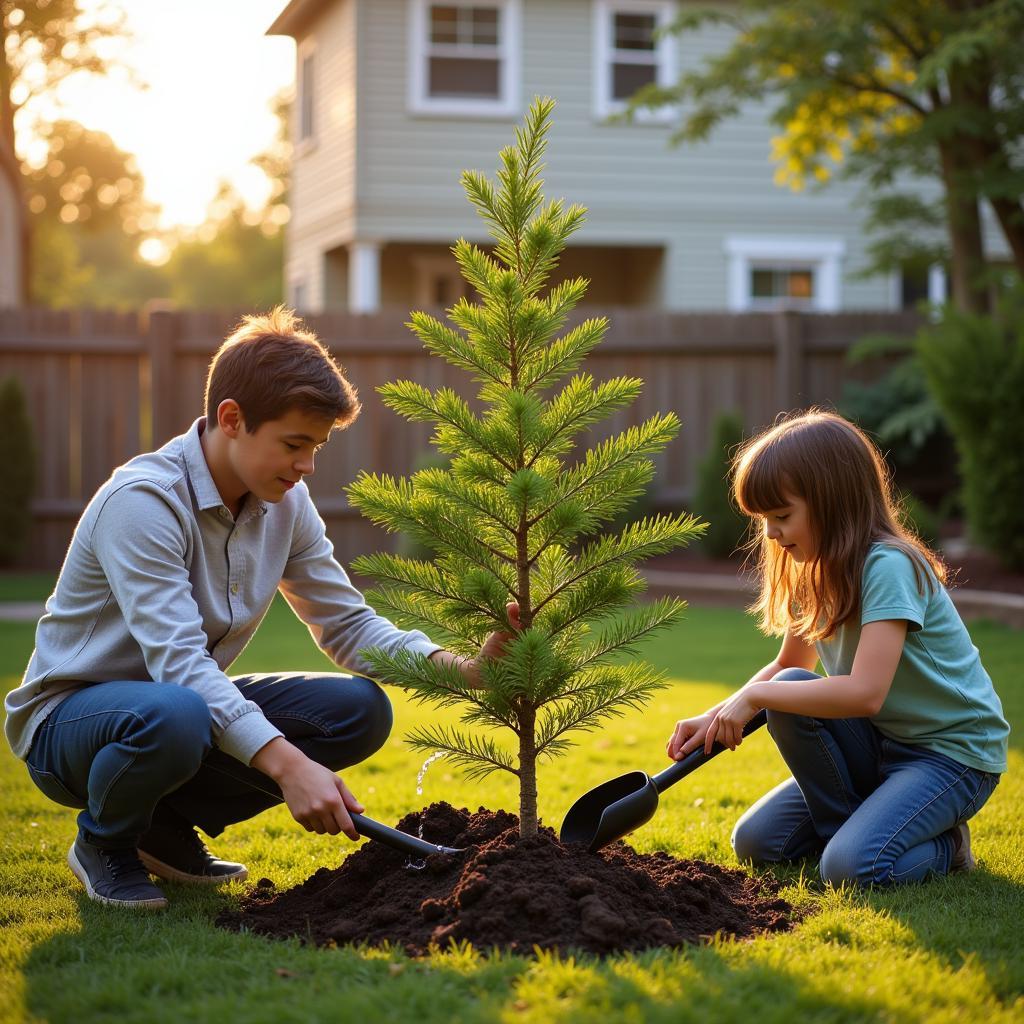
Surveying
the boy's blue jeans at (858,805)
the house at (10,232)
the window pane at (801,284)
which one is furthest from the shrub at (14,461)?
the window pane at (801,284)

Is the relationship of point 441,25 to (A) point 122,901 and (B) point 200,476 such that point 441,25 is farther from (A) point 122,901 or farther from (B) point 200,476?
(A) point 122,901

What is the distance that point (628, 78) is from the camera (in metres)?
17.0

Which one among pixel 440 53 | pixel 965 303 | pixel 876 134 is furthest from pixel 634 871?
pixel 440 53

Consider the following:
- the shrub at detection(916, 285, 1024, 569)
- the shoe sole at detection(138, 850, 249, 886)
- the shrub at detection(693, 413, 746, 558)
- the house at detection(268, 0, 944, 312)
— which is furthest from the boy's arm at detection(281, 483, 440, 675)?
the house at detection(268, 0, 944, 312)

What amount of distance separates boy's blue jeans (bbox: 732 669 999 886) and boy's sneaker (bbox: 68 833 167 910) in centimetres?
169

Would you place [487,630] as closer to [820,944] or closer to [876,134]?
[820,944]

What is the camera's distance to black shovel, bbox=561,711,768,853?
Answer: 10.9 feet

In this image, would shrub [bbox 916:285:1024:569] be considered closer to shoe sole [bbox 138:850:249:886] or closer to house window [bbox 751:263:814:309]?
shoe sole [bbox 138:850:249:886]

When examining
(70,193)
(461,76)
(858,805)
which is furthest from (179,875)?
(70,193)

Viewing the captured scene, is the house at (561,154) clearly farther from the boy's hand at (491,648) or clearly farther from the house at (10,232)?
the boy's hand at (491,648)

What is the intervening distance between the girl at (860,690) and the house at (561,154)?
13.0 metres

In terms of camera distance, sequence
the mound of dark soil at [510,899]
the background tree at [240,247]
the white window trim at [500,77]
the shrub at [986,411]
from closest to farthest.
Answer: the mound of dark soil at [510,899]
the shrub at [986,411]
the white window trim at [500,77]
the background tree at [240,247]

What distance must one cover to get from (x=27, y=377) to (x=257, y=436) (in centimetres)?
948

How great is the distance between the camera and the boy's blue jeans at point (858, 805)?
343cm
